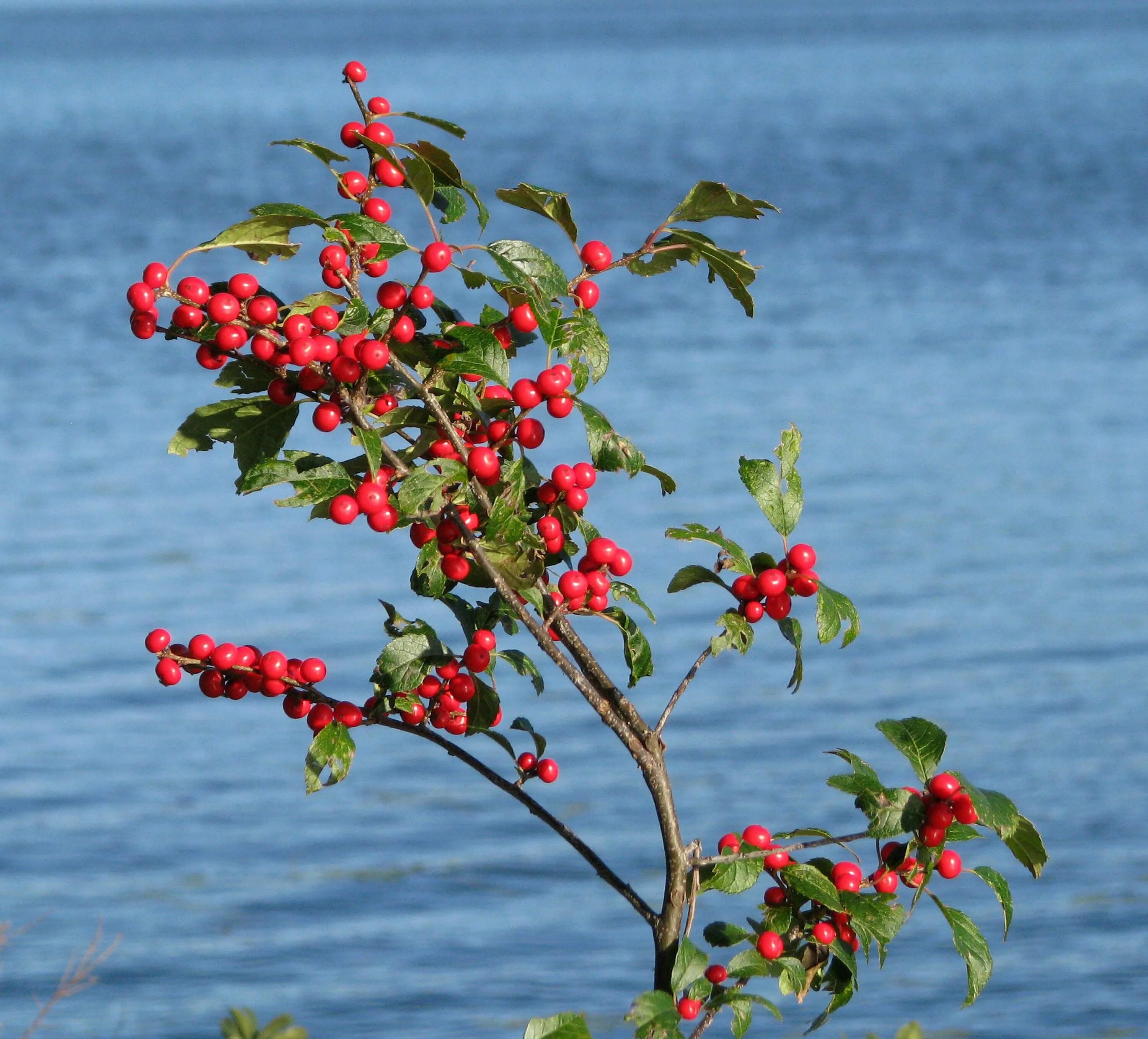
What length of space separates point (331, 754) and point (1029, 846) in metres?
0.99

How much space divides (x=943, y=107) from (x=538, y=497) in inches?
1763

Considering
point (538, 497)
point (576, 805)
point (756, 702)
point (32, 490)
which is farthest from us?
point (32, 490)

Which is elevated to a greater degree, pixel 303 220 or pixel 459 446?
pixel 303 220

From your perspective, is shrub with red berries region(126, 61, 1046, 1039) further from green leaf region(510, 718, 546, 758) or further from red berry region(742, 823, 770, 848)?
green leaf region(510, 718, 546, 758)

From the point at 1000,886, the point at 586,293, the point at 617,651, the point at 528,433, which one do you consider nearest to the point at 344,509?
the point at 528,433

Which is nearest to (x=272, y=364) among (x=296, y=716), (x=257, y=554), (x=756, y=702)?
(x=296, y=716)

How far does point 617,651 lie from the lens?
8.95 meters

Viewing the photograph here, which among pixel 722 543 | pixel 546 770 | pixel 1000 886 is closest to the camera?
pixel 1000 886

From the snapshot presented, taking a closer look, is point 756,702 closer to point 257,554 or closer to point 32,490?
point 257,554

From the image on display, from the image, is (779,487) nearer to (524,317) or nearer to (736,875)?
(524,317)

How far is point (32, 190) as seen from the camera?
99.6 ft

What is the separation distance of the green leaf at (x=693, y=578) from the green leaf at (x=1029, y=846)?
1.70 ft

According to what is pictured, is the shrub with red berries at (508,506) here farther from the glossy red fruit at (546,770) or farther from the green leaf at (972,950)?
the glossy red fruit at (546,770)

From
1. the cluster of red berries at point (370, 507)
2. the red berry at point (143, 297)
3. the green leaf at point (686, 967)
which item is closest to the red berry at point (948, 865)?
the green leaf at point (686, 967)
